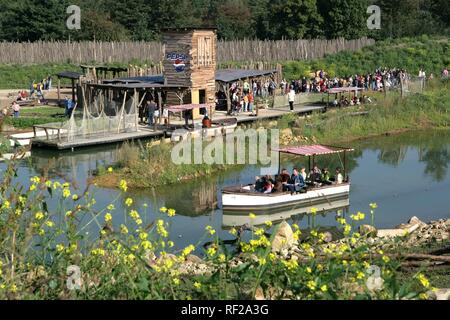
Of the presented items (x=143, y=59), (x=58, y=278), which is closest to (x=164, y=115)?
(x=143, y=59)

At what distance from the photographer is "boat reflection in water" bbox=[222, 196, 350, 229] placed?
2406 centimetres

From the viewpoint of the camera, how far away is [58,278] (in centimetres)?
919

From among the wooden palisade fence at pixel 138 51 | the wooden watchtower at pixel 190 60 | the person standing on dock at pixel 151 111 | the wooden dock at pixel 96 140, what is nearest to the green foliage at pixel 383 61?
the wooden palisade fence at pixel 138 51

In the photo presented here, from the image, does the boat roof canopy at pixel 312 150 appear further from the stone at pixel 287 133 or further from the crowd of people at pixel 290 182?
the stone at pixel 287 133

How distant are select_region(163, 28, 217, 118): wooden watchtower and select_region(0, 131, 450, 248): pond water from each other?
301 inches

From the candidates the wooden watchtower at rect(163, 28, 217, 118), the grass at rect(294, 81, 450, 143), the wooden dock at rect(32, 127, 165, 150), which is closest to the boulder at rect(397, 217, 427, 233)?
the grass at rect(294, 81, 450, 143)

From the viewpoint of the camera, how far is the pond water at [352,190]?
80.1 feet

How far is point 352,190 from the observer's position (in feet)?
93.6

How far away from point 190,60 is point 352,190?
1595 centimetres

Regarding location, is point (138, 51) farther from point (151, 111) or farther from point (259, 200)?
point (259, 200)

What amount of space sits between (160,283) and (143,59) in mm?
54251

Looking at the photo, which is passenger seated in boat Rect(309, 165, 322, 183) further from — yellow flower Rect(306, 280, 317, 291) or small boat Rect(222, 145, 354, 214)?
yellow flower Rect(306, 280, 317, 291)

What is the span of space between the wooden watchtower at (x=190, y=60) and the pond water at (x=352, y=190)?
7.65 metres

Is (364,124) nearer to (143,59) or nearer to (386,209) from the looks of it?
(386,209)
